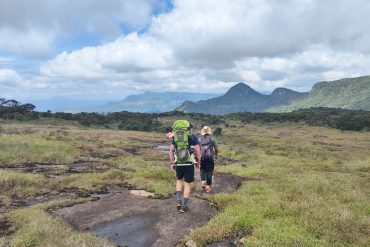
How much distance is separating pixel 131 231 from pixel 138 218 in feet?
4.36

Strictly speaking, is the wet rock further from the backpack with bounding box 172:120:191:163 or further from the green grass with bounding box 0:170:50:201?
the green grass with bounding box 0:170:50:201

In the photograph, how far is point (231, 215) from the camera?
13828 mm

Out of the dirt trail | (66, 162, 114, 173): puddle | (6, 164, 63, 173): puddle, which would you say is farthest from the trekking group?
(6, 164, 63, 173): puddle

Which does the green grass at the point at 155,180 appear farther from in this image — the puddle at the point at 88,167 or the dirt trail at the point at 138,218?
the puddle at the point at 88,167

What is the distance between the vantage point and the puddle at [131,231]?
12492 millimetres

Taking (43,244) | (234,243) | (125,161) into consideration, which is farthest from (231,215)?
(125,161)

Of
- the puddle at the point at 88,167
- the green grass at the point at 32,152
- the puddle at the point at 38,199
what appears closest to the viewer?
the puddle at the point at 38,199

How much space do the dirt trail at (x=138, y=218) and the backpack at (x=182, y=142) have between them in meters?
2.04

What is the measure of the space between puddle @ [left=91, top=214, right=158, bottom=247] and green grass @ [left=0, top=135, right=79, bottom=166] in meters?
17.9

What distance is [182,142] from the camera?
606 inches

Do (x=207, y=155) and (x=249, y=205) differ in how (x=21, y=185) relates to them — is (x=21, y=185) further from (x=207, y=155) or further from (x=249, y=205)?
(x=249, y=205)

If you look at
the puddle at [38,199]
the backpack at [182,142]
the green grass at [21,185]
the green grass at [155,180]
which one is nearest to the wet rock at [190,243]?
the backpack at [182,142]

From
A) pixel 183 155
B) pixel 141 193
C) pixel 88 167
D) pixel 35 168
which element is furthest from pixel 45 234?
pixel 88 167

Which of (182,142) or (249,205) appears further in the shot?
(182,142)
